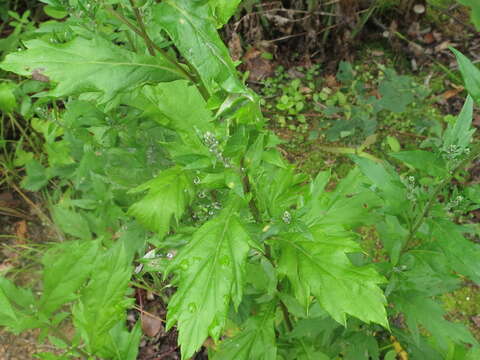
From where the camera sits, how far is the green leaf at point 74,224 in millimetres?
2848

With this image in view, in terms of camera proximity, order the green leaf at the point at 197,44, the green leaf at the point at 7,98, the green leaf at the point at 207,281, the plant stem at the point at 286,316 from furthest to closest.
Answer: the green leaf at the point at 7,98
the plant stem at the point at 286,316
the green leaf at the point at 207,281
the green leaf at the point at 197,44

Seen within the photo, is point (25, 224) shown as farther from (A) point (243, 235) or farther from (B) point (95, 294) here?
(A) point (243, 235)

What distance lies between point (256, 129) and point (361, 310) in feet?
2.20

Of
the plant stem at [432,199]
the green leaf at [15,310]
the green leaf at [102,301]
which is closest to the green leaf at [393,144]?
the plant stem at [432,199]

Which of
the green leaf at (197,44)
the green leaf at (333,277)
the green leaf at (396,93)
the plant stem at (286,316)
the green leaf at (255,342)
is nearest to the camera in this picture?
the green leaf at (197,44)

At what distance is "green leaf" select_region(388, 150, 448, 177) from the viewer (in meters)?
1.57

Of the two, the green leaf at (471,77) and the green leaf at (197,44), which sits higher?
the green leaf at (197,44)

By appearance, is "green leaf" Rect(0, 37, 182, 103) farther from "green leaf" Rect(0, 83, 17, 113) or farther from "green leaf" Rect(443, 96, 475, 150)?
"green leaf" Rect(0, 83, 17, 113)

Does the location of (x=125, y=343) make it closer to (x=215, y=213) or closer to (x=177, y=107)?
(x=215, y=213)

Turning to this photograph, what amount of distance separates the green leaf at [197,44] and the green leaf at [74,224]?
206cm

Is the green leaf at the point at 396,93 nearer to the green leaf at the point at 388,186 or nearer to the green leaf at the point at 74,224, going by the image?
the green leaf at the point at 388,186

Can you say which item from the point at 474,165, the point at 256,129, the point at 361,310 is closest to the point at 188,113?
the point at 256,129

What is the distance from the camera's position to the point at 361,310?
1.42 meters

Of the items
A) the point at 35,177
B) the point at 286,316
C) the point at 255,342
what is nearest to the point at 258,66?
the point at 35,177
